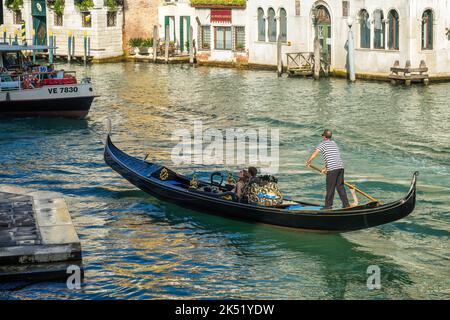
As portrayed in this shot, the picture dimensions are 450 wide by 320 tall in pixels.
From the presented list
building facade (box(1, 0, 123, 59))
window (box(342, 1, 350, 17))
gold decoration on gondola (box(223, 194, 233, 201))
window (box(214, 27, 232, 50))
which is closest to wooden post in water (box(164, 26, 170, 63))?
window (box(214, 27, 232, 50))

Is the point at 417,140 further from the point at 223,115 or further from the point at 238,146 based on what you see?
the point at 223,115

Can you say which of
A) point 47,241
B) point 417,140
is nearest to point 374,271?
point 47,241

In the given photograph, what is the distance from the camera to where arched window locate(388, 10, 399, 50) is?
3534cm

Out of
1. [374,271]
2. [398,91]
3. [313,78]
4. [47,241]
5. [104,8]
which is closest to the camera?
[47,241]

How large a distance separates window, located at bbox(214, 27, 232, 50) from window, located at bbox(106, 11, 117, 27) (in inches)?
240

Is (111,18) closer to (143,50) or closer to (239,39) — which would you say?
(143,50)

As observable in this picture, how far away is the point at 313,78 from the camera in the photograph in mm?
37312

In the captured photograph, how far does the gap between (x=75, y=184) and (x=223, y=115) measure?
9.87 meters

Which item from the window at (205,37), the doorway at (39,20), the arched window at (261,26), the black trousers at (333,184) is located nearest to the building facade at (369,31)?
the arched window at (261,26)

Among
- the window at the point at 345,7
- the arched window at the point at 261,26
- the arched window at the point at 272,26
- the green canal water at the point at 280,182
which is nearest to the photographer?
the green canal water at the point at 280,182

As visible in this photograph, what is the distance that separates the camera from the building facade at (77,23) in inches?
1849

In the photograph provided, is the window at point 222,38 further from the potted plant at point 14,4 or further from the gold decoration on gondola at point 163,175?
the gold decoration on gondola at point 163,175

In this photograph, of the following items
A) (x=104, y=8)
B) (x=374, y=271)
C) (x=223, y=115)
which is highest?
(x=104, y=8)

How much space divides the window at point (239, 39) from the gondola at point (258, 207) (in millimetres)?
23304
